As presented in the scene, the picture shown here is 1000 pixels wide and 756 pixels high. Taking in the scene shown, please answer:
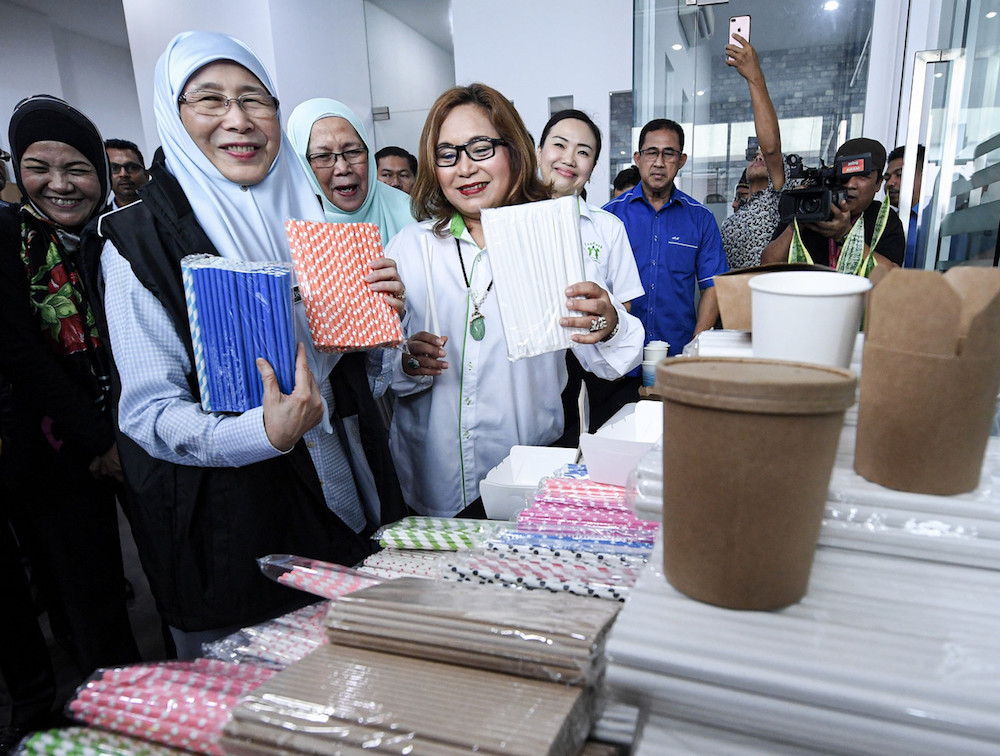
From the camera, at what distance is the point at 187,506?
119cm

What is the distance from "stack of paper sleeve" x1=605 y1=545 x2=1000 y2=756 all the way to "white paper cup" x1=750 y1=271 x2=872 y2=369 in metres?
0.25

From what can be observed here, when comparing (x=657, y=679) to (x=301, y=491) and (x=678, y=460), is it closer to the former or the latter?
(x=678, y=460)

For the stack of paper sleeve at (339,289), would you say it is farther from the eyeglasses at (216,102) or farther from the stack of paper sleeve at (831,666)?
the stack of paper sleeve at (831,666)

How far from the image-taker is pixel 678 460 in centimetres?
53

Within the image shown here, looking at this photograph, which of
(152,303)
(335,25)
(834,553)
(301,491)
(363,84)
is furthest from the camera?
(363,84)

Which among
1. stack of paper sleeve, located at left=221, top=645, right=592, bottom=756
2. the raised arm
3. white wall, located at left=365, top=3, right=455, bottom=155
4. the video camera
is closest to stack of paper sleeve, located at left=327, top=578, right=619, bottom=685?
stack of paper sleeve, located at left=221, top=645, right=592, bottom=756

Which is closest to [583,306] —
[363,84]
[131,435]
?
[131,435]

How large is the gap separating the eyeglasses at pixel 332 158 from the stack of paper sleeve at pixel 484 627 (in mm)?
1984

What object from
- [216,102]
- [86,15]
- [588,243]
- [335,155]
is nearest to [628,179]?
[335,155]

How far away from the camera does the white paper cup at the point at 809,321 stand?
67cm

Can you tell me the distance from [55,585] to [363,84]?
642 centimetres

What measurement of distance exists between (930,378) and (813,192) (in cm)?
181

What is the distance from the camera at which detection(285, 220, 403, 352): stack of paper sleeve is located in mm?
1183

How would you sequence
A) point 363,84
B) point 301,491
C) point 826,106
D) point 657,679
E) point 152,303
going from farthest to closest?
point 363,84
point 826,106
point 301,491
point 152,303
point 657,679
